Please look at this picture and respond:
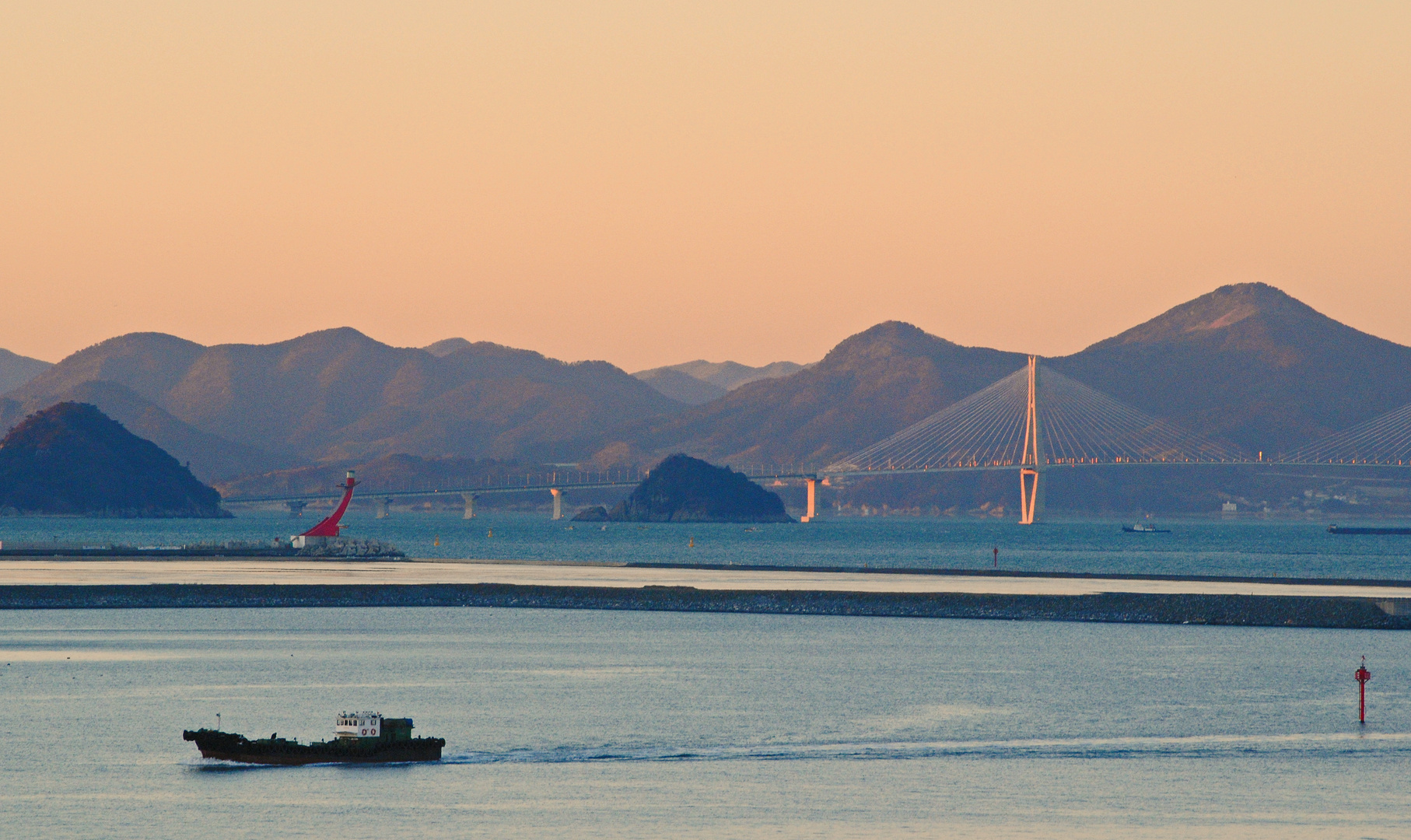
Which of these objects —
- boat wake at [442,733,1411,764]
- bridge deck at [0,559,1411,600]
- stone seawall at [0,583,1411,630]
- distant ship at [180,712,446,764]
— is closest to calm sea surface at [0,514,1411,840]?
boat wake at [442,733,1411,764]

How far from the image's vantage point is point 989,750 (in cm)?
3828

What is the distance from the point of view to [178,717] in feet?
137

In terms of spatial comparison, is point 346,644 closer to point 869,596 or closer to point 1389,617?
point 869,596

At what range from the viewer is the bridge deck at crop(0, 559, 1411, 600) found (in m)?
88.2

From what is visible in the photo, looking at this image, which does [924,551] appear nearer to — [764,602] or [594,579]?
[594,579]

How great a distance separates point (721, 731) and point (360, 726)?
836 cm

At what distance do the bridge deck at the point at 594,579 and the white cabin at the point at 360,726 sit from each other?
4525 cm

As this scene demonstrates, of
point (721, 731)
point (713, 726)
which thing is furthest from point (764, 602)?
point (721, 731)

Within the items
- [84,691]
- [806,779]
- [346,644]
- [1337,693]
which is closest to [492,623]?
[346,644]

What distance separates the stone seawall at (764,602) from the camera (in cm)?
7144

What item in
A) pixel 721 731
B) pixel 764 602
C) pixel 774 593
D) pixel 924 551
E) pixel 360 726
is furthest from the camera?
pixel 924 551

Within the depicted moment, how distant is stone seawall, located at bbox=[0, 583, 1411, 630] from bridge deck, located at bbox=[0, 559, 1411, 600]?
12.2 feet

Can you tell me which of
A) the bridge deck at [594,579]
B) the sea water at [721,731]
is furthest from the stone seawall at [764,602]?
the sea water at [721,731]

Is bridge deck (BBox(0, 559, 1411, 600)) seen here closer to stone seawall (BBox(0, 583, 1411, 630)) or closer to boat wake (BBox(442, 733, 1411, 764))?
stone seawall (BBox(0, 583, 1411, 630))
